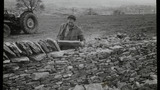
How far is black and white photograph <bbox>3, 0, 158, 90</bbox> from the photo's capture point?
8.51 feet

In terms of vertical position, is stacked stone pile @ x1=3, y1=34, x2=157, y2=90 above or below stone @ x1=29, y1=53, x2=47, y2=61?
below

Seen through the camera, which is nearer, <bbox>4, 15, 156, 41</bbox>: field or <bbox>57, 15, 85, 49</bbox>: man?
<bbox>4, 15, 156, 41</bbox>: field

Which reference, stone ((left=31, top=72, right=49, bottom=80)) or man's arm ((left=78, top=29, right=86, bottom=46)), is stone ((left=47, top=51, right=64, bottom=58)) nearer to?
stone ((left=31, top=72, right=49, bottom=80))

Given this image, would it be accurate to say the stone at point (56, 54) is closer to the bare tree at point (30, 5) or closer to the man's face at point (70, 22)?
the man's face at point (70, 22)

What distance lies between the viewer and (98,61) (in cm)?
312

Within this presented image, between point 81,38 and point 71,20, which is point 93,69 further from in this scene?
point 71,20

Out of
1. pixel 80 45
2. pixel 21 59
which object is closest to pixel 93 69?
pixel 80 45

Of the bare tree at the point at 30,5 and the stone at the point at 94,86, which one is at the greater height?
the bare tree at the point at 30,5

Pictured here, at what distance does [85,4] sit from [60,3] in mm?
477

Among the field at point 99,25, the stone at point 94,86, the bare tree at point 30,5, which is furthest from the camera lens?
the stone at point 94,86

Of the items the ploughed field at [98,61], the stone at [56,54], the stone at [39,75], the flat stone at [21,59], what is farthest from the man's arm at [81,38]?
the flat stone at [21,59]

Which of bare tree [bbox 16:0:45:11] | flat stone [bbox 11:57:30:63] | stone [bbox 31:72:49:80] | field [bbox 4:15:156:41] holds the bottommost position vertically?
stone [bbox 31:72:49:80]

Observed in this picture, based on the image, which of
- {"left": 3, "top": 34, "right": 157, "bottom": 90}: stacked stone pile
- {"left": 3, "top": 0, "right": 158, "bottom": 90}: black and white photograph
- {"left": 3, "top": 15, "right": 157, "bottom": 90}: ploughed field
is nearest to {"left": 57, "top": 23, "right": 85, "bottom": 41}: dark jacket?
{"left": 3, "top": 0, "right": 158, "bottom": 90}: black and white photograph

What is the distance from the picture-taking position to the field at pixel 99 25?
9.36ft
